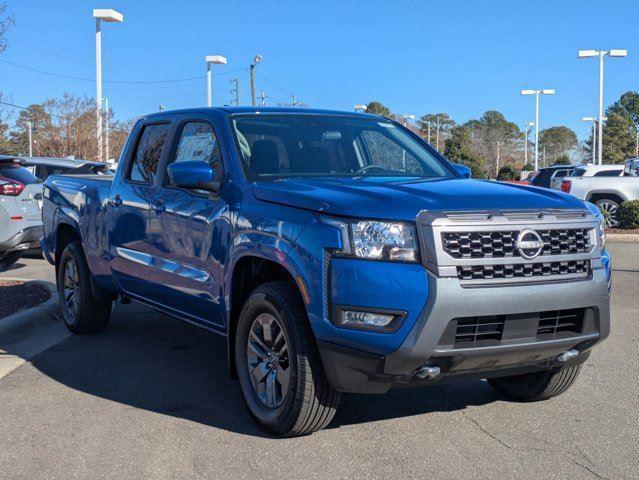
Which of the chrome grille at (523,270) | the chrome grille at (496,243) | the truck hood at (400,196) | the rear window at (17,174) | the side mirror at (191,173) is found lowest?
the chrome grille at (523,270)

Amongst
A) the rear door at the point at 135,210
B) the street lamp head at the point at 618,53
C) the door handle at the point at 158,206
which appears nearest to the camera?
the door handle at the point at 158,206

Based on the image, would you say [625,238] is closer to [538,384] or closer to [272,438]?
[538,384]

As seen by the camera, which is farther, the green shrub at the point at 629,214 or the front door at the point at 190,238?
the green shrub at the point at 629,214

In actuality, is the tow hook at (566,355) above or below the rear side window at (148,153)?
below

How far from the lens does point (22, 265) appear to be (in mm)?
12398

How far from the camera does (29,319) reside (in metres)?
7.35

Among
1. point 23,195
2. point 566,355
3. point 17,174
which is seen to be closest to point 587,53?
point 17,174

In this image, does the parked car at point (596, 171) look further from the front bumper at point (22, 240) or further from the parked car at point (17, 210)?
the front bumper at point (22, 240)

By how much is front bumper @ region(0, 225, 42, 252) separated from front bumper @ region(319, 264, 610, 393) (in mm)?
7795

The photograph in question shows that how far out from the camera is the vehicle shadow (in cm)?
489

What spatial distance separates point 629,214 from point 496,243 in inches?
616

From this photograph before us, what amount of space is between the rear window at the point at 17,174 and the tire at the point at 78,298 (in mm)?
4084

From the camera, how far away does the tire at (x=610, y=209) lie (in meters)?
18.7

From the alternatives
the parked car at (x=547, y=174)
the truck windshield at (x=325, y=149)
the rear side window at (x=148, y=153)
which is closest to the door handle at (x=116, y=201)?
the rear side window at (x=148, y=153)
